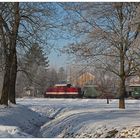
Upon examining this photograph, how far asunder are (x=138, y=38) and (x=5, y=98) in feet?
44.8

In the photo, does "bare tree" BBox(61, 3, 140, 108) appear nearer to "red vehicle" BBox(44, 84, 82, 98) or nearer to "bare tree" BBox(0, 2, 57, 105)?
"bare tree" BBox(0, 2, 57, 105)

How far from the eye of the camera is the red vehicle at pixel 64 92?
8820cm

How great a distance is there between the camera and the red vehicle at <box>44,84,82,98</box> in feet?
289

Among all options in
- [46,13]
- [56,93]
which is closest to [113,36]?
[46,13]

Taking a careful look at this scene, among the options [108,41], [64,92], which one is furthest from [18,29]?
[64,92]

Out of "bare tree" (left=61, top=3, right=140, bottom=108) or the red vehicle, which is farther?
the red vehicle

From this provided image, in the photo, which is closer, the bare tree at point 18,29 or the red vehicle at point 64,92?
the bare tree at point 18,29

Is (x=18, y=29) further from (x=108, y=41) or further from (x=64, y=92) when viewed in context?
(x=64, y=92)

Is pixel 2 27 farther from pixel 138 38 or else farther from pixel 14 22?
pixel 138 38

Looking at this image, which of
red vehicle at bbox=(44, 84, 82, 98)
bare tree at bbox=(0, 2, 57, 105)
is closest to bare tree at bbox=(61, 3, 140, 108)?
bare tree at bbox=(0, 2, 57, 105)

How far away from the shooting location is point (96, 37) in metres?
28.0

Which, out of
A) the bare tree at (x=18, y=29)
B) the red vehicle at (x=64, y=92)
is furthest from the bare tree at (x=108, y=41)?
the red vehicle at (x=64, y=92)

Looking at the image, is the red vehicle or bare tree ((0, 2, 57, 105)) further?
the red vehicle

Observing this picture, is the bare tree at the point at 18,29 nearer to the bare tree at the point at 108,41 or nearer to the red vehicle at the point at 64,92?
the bare tree at the point at 108,41
